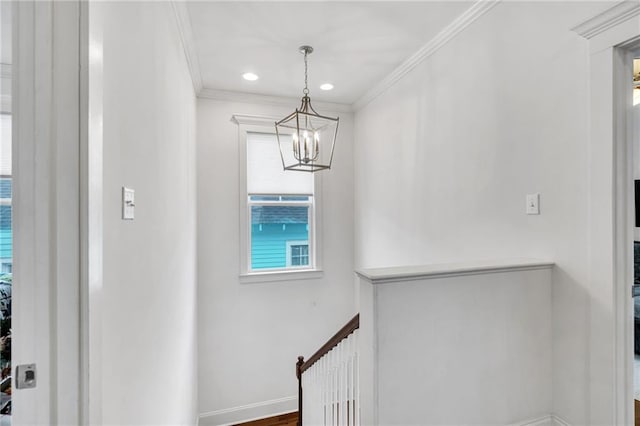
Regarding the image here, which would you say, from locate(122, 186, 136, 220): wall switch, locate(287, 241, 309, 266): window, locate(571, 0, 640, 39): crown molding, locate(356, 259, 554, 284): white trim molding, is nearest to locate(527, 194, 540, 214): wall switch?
locate(356, 259, 554, 284): white trim molding

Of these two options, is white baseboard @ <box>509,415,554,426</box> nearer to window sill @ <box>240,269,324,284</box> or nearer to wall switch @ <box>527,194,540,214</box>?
wall switch @ <box>527,194,540,214</box>

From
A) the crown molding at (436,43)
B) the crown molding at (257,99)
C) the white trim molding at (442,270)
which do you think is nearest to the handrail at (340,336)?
the white trim molding at (442,270)

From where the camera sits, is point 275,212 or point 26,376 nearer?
point 26,376

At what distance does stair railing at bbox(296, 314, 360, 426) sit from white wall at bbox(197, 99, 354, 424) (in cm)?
102

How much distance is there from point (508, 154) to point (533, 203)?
35cm

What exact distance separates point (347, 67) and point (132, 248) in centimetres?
256

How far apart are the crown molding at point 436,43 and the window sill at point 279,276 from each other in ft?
7.27

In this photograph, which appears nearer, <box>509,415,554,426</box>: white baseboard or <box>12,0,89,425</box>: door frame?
<box>12,0,89,425</box>: door frame

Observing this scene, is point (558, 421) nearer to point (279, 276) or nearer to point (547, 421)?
point (547, 421)

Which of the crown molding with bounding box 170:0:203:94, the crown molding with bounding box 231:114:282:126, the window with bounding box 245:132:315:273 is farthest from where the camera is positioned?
the window with bounding box 245:132:315:273

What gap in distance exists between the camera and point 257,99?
145 inches

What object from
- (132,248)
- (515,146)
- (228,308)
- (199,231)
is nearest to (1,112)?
(132,248)

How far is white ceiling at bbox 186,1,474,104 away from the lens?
2129 mm

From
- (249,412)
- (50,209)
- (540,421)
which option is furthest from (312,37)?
(249,412)
